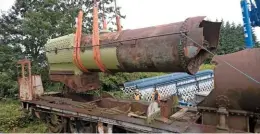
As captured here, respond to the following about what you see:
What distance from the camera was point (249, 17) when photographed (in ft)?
32.9

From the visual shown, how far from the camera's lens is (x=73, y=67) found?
265 inches

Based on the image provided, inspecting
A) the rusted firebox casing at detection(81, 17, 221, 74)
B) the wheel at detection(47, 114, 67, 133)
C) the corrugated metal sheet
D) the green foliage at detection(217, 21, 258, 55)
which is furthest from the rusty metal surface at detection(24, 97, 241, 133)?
the green foliage at detection(217, 21, 258, 55)

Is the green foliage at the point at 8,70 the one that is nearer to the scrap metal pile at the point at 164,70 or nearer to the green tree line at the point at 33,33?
the green tree line at the point at 33,33

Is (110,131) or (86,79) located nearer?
(110,131)

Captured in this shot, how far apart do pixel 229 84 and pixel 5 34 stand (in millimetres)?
13399

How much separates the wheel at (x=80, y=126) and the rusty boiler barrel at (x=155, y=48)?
4.28 ft

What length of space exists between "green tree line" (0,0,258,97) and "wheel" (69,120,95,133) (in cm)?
684

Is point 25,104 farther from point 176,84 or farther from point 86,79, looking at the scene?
point 176,84

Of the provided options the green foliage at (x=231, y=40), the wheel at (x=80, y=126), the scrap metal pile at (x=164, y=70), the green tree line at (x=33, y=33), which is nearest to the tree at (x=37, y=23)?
the green tree line at (x=33, y=33)

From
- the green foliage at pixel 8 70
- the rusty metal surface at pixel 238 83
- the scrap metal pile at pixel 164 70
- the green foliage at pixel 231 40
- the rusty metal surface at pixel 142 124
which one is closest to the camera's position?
the rusty metal surface at pixel 238 83

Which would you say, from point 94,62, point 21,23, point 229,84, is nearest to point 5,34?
point 21,23

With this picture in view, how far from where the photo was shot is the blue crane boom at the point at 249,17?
31.0 ft

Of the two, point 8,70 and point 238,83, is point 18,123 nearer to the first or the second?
point 8,70

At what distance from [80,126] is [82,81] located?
1174 millimetres
